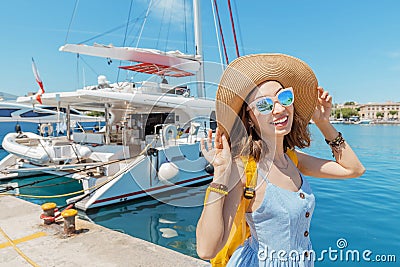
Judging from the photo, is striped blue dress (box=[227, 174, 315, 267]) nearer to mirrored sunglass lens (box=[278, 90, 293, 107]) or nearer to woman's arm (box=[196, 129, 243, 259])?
woman's arm (box=[196, 129, 243, 259])

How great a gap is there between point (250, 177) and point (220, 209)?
0.67ft

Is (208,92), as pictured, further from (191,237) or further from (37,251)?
(191,237)

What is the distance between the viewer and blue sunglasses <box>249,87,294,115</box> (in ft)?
3.93

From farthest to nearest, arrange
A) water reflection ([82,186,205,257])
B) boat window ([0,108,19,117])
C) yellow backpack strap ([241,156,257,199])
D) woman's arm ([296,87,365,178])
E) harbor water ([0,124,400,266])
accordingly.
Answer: boat window ([0,108,19,117]), water reflection ([82,186,205,257]), harbor water ([0,124,400,266]), woman's arm ([296,87,365,178]), yellow backpack strap ([241,156,257,199])

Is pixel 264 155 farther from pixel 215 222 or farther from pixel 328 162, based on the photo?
pixel 328 162

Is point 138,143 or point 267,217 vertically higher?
point 267,217

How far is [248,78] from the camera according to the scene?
4.03 ft

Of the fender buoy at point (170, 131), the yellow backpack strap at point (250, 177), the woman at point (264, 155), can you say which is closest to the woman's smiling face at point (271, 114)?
the woman at point (264, 155)

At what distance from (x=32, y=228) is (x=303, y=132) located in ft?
13.5

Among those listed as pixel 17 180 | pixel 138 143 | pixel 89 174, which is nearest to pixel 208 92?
pixel 89 174

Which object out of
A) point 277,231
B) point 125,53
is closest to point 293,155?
point 277,231

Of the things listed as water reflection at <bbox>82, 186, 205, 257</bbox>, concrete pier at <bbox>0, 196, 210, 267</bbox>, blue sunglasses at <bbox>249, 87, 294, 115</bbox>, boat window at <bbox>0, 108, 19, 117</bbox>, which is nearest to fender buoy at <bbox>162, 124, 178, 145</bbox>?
blue sunglasses at <bbox>249, 87, 294, 115</bbox>

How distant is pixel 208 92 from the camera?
152 cm

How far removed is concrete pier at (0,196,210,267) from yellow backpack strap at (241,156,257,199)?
2144mm
